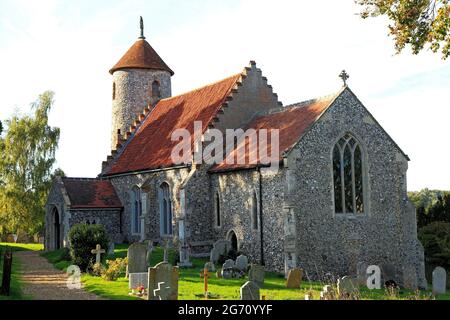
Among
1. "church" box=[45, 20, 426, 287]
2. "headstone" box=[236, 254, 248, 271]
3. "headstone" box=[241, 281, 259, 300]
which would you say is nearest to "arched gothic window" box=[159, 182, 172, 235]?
"church" box=[45, 20, 426, 287]

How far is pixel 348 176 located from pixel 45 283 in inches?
503

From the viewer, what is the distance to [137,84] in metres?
38.7

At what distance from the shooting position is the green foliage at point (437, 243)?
1114 inches

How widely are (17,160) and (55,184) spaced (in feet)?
32.3

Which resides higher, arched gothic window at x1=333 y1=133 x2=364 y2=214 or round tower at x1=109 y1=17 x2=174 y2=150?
round tower at x1=109 y1=17 x2=174 y2=150

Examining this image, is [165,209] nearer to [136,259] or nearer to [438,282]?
[136,259]

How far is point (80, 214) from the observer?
31.3m

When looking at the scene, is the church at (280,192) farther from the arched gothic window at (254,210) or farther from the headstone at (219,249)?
the headstone at (219,249)

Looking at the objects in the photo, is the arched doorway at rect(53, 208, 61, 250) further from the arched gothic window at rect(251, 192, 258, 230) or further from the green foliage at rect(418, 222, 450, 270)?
the green foliage at rect(418, 222, 450, 270)

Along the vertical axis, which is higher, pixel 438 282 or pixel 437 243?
pixel 437 243

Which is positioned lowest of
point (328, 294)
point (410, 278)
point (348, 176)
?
Answer: point (410, 278)

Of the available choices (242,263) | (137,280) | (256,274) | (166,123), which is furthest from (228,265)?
(166,123)

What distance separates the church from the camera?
2234cm

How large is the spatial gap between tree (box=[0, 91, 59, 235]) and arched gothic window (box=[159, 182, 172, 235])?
50.6 ft
